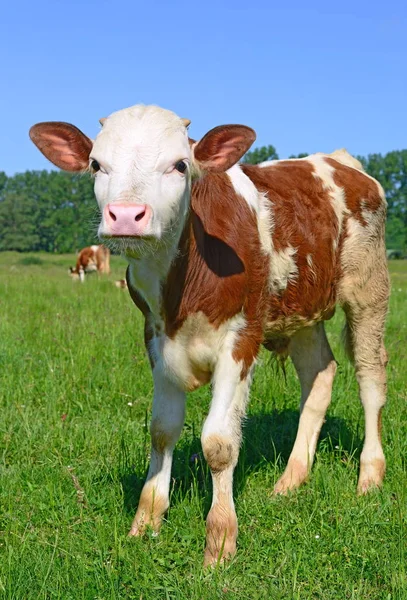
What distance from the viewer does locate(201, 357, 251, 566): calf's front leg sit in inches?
149

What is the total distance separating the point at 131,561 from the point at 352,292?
2.64 metres

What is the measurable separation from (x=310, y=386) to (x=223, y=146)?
91.4 inches

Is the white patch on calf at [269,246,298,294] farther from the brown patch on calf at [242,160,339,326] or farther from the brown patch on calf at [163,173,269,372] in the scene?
the brown patch on calf at [163,173,269,372]

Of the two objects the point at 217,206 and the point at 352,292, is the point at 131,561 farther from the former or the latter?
the point at 352,292

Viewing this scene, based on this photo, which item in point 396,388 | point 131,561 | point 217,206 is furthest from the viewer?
point 396,388

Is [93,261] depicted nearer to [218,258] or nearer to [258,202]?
[258,202]

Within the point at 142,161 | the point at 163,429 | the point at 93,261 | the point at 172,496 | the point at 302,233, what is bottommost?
the point at 93,261

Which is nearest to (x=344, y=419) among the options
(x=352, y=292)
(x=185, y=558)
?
(x=352, y=292)

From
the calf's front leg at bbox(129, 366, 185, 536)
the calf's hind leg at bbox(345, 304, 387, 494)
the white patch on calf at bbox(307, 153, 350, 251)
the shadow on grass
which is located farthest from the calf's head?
the calf's hind leg at bbox(345, 304, 387, 494)

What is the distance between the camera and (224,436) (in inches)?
151

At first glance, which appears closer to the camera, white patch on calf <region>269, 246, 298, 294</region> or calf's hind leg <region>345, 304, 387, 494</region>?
white patch on calf <region>269, 246, 298, 294</region>

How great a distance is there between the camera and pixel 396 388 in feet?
20.9

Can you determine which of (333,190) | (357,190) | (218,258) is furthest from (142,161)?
(357,190)

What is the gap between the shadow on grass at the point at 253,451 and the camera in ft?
14.6
